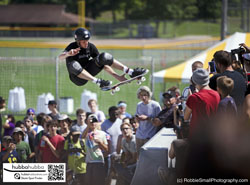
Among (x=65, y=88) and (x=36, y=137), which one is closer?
(x=36, y=137)

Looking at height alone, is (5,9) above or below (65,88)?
above

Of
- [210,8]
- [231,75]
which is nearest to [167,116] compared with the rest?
[231,75]

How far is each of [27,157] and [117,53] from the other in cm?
2221

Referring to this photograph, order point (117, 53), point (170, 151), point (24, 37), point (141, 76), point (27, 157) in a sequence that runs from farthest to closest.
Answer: point (24, 37) < point (117, 53) < point (27, 157) < point (141, 76) < point (170, 151)

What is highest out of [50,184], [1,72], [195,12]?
[195,12]

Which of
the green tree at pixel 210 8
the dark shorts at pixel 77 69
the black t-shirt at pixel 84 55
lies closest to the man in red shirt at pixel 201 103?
the dark shorts at pixel 77 69

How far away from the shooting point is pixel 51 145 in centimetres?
894

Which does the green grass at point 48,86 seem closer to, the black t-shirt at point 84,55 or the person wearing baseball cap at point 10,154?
the person wearing baseball cap at point 10,154

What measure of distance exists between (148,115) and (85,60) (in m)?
1.58

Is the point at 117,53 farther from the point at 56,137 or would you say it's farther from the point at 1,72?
the point at 56,137

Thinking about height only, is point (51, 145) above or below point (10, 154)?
above

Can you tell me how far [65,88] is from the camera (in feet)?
70.2

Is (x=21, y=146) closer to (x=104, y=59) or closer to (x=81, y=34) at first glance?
(x=104, y=59)

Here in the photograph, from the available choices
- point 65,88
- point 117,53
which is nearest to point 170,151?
point 65,88
